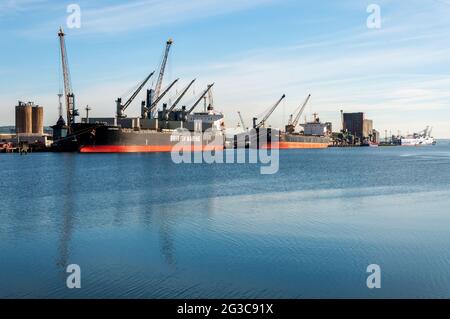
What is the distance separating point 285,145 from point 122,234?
14971 cm

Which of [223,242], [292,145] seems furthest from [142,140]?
[292,145]

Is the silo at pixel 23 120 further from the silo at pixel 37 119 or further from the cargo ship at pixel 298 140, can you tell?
the cargo ship at pixel 298 140

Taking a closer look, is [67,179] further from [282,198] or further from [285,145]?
[285,145]

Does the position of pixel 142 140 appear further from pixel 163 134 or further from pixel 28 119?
pixel 28 119

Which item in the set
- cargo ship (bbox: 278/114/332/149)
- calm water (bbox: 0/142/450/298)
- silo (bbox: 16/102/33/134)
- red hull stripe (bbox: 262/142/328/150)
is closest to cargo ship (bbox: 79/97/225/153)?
red hull stripe (bbox: 262/142/328/150)

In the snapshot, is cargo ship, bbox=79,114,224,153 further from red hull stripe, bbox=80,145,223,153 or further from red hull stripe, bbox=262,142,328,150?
red hull stripe, bbox=262,142,328,150

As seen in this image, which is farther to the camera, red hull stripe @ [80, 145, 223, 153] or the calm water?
red hull stripe @ [80, 145, 223, 153]

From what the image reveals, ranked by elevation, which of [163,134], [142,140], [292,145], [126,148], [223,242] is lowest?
[223,242]

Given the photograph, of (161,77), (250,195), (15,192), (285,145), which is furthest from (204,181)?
(285,145)

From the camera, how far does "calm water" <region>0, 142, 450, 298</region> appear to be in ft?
47.0

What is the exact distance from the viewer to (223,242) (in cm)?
2009

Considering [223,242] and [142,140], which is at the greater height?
[142,140]

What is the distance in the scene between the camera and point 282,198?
3450 centimetres

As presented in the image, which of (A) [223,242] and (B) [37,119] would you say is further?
(B) [37,119]
